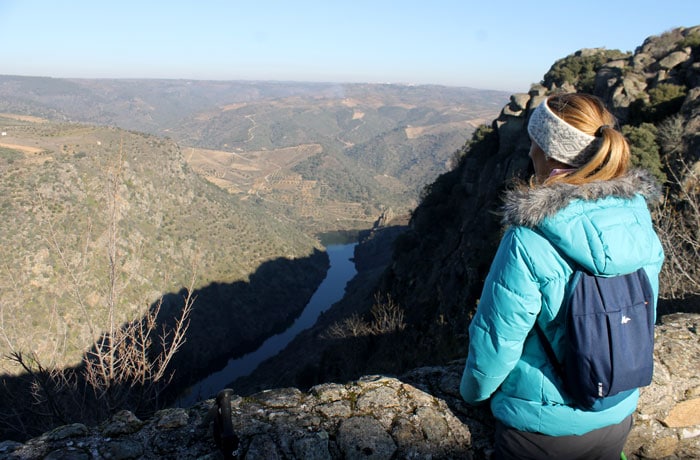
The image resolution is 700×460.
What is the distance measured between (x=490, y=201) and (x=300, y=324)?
173 ft

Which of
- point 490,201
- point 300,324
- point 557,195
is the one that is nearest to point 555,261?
point 557,195

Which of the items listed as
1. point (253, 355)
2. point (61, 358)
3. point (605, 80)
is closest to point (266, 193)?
point (253, 355)

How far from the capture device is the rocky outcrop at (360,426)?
7.59ft

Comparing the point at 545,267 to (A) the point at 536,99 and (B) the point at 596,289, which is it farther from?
(A) the point at 536,99

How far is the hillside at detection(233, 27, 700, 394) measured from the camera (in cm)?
1177

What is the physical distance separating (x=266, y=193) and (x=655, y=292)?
146 m

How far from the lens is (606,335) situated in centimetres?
170

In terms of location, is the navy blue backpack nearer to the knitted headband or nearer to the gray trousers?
the gray trousers

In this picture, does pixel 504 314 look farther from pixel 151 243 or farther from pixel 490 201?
pixel 151 243

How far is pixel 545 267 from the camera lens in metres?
1.74

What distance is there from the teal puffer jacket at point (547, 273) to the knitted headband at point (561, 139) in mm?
167

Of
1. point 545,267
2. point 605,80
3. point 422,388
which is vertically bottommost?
point 422,388

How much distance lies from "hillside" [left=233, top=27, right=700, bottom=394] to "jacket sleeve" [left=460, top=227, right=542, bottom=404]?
5.87m

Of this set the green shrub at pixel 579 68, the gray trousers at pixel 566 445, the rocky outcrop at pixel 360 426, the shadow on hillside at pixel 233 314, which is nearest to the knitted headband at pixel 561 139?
the gray trousers at pixel 566 445
